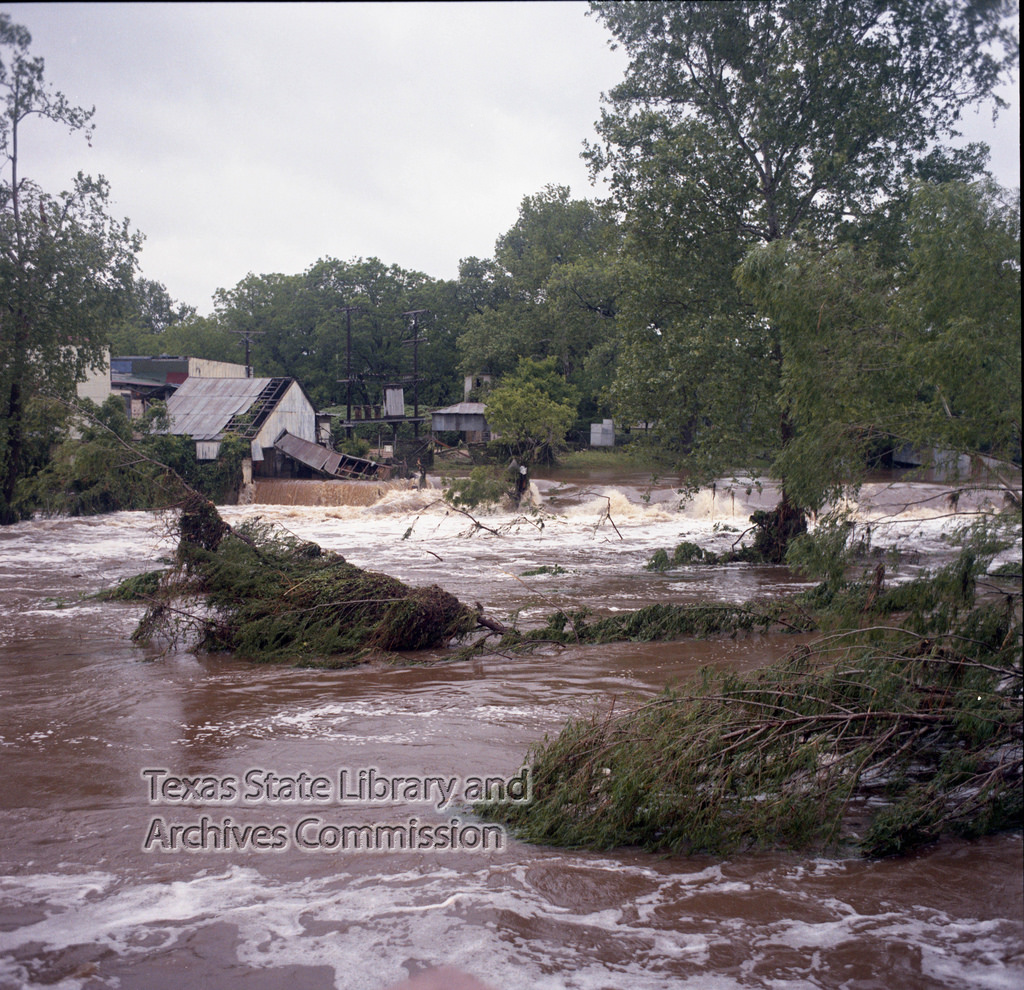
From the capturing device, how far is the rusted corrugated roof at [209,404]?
34.2m

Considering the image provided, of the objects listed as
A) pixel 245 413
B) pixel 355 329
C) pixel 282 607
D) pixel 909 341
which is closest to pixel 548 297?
pixel 355 329

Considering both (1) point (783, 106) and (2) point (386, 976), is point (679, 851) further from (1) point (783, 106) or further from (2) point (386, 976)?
(1) point (783, 106)

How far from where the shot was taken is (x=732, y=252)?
17.0 metres

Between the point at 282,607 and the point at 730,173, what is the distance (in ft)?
38.5

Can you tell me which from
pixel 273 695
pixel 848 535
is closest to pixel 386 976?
pixel 273 695

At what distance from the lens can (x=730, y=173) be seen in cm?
1630

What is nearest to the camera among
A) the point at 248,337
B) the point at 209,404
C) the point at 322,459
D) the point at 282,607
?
the point at 282,607

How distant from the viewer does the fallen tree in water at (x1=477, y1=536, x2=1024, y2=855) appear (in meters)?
5.19

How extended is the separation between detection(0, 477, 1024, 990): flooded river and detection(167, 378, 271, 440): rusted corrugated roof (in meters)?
25.1

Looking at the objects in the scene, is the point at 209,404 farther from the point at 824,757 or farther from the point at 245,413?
the point at 824,757

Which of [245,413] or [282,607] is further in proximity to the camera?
[245,413]

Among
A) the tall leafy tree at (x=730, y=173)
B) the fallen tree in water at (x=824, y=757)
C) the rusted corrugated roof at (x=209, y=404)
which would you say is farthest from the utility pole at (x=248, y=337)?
the fallen tree in water at (x=824, y=757)

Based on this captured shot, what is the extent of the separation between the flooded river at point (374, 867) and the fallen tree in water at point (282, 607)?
1.95 feet

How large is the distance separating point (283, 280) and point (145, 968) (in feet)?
181
